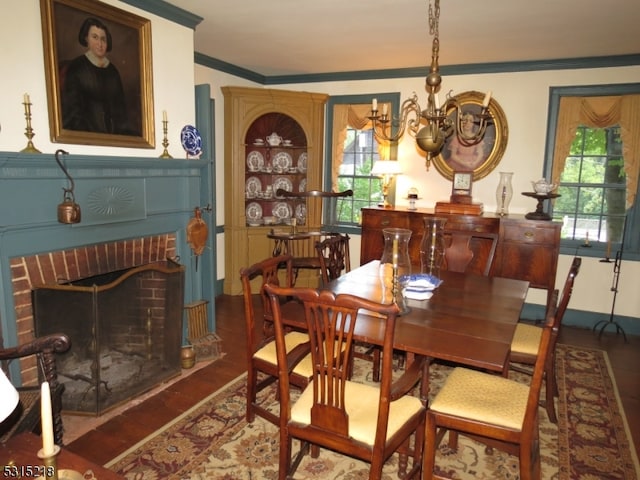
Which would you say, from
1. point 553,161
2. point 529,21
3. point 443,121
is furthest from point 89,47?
point 553,161

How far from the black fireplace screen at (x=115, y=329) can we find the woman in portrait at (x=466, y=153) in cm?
314

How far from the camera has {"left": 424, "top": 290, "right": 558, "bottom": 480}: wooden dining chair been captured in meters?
1.77

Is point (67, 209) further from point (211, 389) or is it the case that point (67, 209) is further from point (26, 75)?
point (211, 389)

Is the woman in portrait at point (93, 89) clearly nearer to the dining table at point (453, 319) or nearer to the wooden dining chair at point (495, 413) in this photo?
the dining table at point (453, 319)

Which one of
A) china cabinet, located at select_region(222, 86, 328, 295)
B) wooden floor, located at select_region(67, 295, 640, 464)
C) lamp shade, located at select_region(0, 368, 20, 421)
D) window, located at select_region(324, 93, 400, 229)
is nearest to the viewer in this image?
lamp shade, located at select_region(0, 368, 20, 421)

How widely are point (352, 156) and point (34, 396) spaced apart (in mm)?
4125

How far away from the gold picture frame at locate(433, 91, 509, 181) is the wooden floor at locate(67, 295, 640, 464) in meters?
1.84

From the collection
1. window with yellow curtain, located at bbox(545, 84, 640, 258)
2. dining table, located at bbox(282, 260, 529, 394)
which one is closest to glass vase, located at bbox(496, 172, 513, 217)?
window with yellow curtain, located at bbox(545, 84, 640, 258)

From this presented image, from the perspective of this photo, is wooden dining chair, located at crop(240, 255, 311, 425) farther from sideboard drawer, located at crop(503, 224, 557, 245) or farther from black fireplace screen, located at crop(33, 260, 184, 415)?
sideboard drawer, located at crop(503, 224, 557, 245)

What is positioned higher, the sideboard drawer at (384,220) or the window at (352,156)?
the window at (352,156)

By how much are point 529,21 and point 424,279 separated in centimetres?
209

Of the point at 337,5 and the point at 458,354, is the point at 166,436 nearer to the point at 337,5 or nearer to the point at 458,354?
the point at 458,354

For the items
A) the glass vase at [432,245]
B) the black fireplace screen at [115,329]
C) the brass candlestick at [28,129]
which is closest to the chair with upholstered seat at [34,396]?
the black fireplace screen at [115,329]

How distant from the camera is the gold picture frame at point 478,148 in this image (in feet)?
15.0
